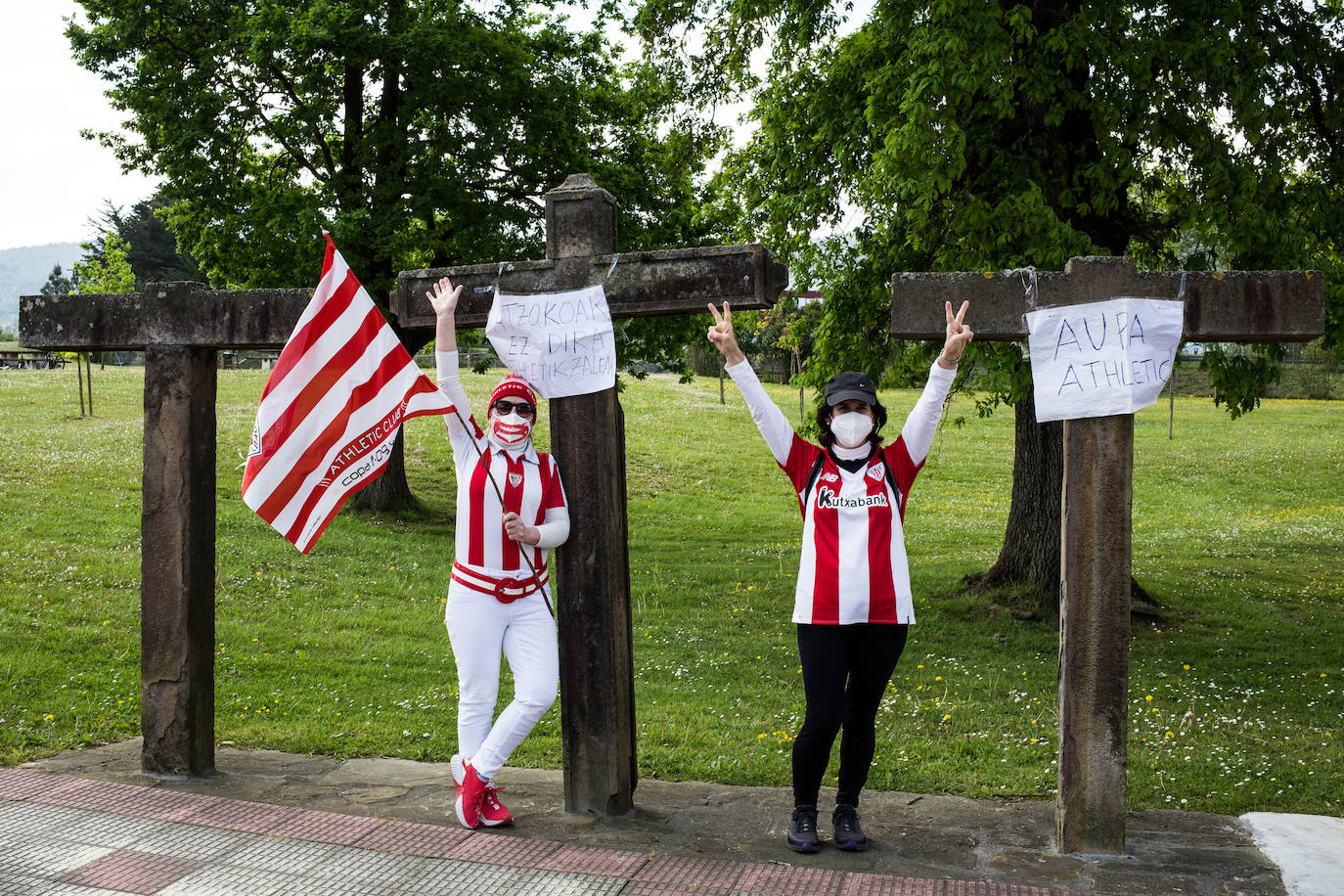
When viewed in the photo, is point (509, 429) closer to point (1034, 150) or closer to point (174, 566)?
point (174, 566)

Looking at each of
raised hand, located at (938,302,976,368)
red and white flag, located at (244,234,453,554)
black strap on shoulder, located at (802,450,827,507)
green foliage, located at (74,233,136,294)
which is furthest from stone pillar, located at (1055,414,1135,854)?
green foliage, located at (74,233,136,294)

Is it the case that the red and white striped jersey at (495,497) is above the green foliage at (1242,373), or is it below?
below

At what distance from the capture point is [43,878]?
13.4 ft

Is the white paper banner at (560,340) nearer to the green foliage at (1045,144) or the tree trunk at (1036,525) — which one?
the green foliage at (1045,144)

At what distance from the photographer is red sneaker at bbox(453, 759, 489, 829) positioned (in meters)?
4.80

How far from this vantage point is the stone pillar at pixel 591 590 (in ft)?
16.6

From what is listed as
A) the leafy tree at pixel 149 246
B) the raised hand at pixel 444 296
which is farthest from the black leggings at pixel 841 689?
the leafy tree at pixel 149 246

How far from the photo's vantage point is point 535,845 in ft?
14.9

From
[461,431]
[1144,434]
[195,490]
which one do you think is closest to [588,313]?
[461,431]

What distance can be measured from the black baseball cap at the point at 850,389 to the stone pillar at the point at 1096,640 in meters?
0.91

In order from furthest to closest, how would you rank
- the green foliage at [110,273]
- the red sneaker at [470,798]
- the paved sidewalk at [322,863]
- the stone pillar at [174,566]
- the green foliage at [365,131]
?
the green foliage at [110,273]
the green foliage at [365,131]
the stone pillar at [174,566]
the red sneaker at [470,798]
the paved sidewalk at [322,863]

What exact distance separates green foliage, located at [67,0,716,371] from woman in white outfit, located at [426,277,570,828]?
10.4 metres

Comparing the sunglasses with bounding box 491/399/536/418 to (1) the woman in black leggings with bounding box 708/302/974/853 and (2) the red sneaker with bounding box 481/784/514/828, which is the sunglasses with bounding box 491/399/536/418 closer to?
(1) the woman in black leggings with bounding box 708/302/974/853

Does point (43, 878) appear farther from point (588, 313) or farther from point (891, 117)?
point (891, 117)
